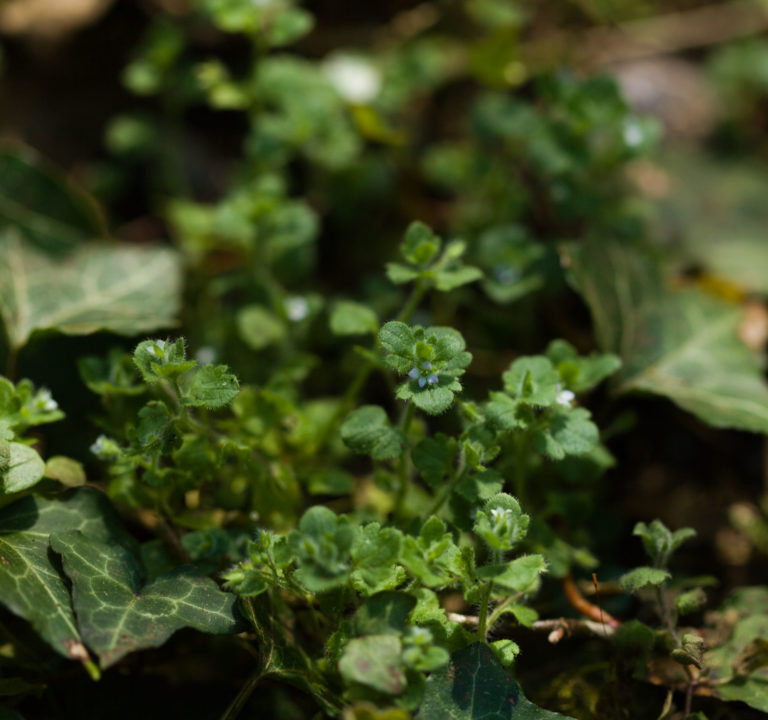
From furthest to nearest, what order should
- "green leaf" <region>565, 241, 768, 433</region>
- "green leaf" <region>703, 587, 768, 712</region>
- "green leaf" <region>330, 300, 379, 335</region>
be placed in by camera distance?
1. "green leaf" <region>565, 241, 768, 433</region>
2. "green leaf" <region>330, 300, 379, 335</region>
3. "green leaf" <region>703, 587, 768, 712</region>

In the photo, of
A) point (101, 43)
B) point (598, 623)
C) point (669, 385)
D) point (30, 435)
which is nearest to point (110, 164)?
point (101, 43)

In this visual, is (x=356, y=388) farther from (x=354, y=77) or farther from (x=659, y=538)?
(x=354, y=77)

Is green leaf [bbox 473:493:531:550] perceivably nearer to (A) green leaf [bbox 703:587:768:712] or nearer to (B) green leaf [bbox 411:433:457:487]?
(B) green leaf [bbox 411:433:457:487]

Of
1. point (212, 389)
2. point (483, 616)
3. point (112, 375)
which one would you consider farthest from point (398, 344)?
point (112, 375)

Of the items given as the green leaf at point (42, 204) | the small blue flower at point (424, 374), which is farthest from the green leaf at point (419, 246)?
the green leaf at point (42, 204)

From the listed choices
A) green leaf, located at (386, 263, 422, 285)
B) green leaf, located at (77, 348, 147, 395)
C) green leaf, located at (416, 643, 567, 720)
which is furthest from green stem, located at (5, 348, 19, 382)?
green leaf, located at (416, 643, 567, 720)

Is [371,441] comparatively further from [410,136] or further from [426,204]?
[410,136]
